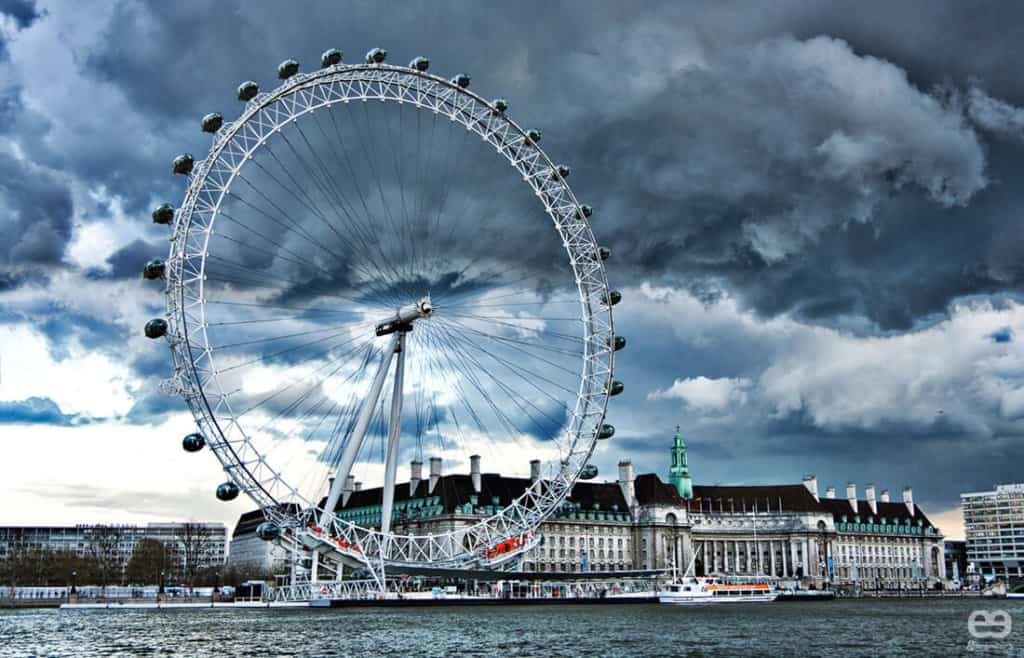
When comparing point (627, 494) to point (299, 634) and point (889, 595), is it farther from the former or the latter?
point (299, 634)

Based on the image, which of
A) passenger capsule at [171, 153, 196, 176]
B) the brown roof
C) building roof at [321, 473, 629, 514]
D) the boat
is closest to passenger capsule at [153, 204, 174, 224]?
passenger capsule at [171, 153, 196, 176]

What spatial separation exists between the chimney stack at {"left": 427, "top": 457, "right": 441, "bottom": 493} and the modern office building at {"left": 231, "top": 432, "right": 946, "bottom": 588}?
0.48 feet

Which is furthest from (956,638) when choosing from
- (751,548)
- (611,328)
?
(751,548)

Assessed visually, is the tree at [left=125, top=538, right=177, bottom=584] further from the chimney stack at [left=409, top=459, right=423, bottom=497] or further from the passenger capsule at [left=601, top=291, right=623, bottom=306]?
the passenger capsule at [left=601, top=291, right=623, bottom=306]

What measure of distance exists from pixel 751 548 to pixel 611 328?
111 m

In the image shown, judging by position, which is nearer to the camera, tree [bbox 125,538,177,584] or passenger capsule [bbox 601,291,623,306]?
passenger capsule [bbox 601,291,623,306]

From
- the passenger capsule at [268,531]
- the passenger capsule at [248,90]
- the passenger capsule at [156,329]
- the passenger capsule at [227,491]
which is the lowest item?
the passenger capsule at [268,531]

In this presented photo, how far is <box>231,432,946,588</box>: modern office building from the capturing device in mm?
151000

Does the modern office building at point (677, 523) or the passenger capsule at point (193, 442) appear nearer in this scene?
the passenger capsule at point (193, 442)

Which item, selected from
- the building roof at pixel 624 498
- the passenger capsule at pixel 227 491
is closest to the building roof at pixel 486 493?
the building roof at pixel 624 498

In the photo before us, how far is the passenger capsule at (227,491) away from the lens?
64125mm

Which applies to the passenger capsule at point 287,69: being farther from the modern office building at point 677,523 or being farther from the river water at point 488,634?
the modern office building at point 677,523

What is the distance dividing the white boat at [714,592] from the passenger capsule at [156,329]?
7412cm

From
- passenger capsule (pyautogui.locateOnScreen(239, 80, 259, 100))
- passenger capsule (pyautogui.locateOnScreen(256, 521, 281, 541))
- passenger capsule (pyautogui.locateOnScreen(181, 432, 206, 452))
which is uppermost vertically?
passenger capsule (pyautogui.locateOnScreen(239, 80, 259, 100))
